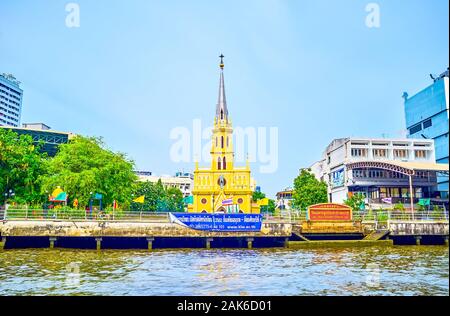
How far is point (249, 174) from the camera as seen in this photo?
2744 inches

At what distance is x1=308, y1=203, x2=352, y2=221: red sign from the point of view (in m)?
34.2

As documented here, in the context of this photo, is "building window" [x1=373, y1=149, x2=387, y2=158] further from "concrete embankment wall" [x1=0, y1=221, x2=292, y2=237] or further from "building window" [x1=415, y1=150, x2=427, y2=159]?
"concrete embankment wall" [x1=0, y1=221, x2=292, y2=237]

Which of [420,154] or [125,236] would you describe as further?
[420,154]

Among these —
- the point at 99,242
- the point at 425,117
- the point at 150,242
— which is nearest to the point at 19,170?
the point at 99,242

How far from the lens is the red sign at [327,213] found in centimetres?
3419

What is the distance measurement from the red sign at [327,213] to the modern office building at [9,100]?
9742cm

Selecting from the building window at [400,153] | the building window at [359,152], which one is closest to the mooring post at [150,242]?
the building window at [359,152]

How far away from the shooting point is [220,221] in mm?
32875

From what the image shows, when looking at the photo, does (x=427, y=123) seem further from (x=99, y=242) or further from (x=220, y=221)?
(x=99, y=242)

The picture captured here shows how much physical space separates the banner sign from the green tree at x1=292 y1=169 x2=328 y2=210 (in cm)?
2732

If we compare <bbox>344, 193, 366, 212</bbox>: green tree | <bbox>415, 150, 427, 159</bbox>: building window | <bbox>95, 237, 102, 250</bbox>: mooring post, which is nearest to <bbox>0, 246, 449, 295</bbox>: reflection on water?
<bbox>95, 237, 102, 250</bbox>: mooring post

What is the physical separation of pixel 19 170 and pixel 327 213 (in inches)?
1171
